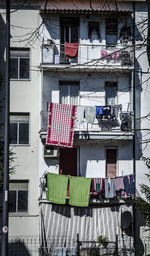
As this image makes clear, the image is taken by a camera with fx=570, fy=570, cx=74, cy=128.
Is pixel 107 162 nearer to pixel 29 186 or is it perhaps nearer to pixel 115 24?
pixel 29 186

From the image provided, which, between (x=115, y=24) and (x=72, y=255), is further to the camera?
(x=115, y=24)

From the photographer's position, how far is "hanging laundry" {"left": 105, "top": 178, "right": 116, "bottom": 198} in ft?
84.0

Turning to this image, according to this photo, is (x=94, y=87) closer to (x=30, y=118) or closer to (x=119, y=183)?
(x=30, y=118)

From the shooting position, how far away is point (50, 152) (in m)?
26.4

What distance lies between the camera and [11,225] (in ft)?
86.3

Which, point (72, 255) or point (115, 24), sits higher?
point (115, 24)

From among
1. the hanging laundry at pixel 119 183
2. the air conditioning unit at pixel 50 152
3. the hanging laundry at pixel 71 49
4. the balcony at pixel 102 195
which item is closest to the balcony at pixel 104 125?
the air conditioning unit at pixel 50 152

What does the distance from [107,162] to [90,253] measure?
4449 millimetres

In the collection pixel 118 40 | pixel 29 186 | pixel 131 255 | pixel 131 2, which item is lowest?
pixel 131 255

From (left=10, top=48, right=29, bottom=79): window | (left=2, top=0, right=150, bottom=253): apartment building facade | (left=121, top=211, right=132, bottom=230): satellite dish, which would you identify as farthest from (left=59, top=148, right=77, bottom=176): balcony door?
(left=10, top=48, right=29, bottom=79): window

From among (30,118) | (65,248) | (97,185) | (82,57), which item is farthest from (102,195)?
(82,57)

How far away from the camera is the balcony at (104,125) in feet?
85.3

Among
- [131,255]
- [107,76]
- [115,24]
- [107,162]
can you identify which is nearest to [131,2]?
[115,24]

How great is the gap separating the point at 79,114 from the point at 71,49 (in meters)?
3.14
